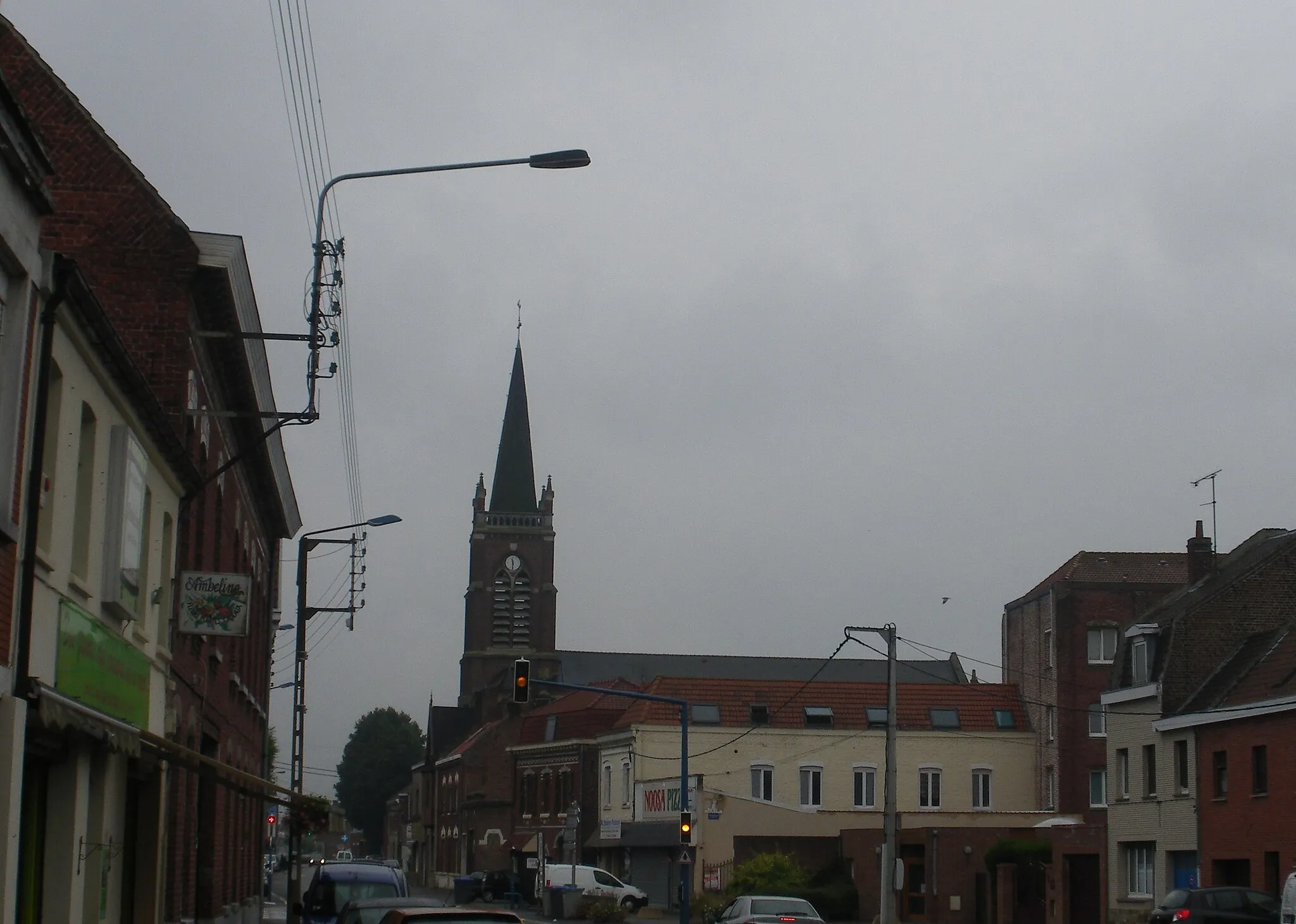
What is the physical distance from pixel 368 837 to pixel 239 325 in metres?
135

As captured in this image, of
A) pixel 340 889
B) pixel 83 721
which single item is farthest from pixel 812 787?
pixel 83 721

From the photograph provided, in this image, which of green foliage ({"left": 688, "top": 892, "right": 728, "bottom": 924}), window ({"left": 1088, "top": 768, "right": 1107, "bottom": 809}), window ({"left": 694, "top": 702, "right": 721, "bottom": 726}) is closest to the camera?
green foliage ({"left": 688, "top": 892, "right": 728, "bottom": 924})

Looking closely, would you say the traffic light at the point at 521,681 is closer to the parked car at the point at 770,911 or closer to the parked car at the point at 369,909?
the parked car at the point at 770,911

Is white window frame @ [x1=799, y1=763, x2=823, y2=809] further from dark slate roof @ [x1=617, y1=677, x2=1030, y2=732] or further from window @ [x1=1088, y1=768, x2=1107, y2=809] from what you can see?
window @ [x1=1088, y1=768, x2=1107, y2=809]

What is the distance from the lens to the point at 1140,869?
43344 mm

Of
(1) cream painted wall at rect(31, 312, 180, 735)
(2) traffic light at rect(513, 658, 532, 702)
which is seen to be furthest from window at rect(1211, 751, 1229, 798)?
(1) cream painted wall at rect(31, 312, 180, 735)

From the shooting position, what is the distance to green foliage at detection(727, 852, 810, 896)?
168 ft

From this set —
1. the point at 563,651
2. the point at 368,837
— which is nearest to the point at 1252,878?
the point at 563,651

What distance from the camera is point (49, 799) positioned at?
14.7 m

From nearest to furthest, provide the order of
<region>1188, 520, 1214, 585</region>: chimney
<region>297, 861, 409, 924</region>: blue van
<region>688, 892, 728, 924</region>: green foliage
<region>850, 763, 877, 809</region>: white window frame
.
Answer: <region>297, 861, 409, 924</region>: blue van, <region>688, 892, 728, 924</region>: green foliage, <region>1188, 520, 1214, 585</region>: chimney, <region>850, 763, 877, 809</region>: white window frame

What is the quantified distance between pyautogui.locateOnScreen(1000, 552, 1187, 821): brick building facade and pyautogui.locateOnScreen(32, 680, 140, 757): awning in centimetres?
5426

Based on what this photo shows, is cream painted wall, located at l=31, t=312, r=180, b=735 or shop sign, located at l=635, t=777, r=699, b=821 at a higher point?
cream painted wall, located at l=31, t=312, r=180, b=735

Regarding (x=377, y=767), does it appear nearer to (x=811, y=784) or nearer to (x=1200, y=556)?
(x=811, y=784)

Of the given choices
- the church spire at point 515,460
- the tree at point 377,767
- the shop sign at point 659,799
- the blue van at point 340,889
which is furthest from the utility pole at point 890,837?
the tree at point 377,767
